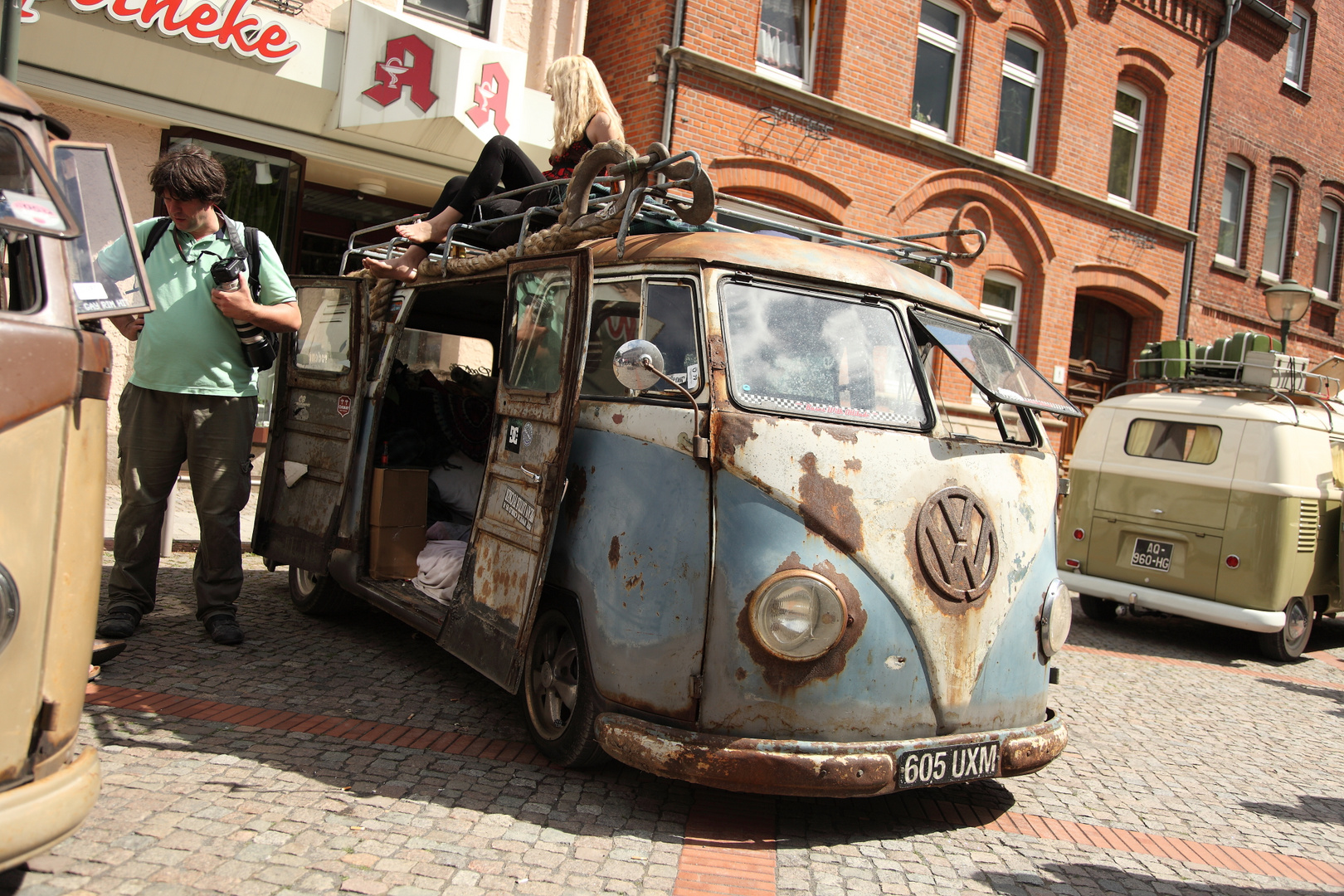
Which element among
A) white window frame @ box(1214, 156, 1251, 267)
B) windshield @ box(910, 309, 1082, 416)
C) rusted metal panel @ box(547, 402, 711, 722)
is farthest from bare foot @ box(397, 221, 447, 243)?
white window frame @ box(1214, 156, 1251, 267)

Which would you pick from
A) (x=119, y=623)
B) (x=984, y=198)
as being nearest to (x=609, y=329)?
(x=119, y=623)

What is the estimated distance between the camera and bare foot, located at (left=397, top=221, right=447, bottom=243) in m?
5.21

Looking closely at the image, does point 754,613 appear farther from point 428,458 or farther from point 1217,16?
point 1217,16

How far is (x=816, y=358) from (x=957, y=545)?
2.98ft

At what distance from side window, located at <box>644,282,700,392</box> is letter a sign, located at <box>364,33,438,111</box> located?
660 cm

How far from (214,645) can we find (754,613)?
318cm

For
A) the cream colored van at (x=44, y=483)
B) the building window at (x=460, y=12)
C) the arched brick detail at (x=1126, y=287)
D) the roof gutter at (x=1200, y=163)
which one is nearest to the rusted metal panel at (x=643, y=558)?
the cream colored van at (x=44, y=483)

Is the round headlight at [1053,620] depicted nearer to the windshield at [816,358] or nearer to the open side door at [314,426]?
the windshield at [816,358]

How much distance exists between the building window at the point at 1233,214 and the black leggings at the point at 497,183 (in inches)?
685

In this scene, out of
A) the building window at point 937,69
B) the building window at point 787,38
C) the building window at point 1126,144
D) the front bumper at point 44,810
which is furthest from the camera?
the building window at point 1126,144

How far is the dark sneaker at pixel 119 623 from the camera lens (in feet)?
16.0

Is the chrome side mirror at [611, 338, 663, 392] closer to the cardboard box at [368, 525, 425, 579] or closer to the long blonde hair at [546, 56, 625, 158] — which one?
the long blonde hair at [546, 56, 625, 158]

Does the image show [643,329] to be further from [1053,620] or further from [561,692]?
[1053,620]

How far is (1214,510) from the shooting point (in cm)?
832
